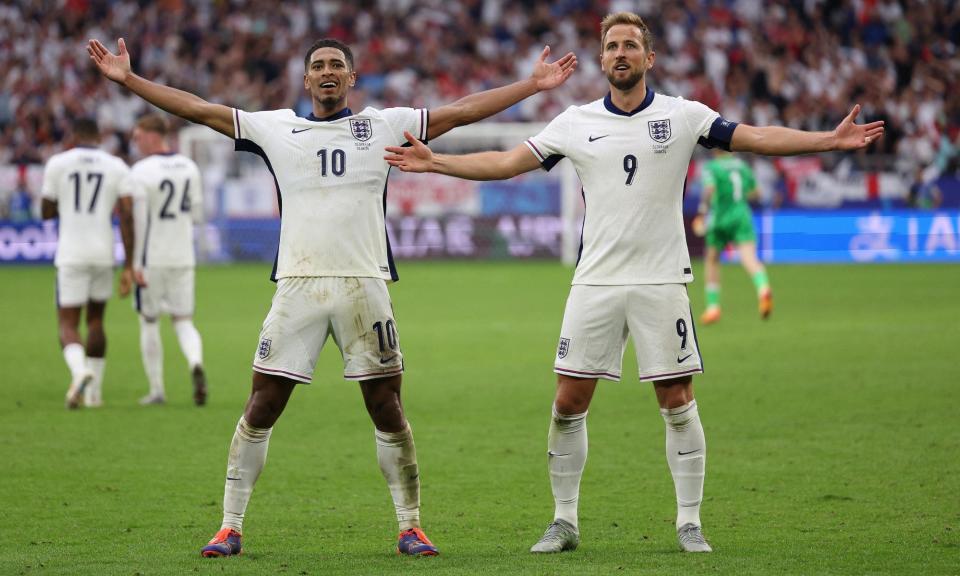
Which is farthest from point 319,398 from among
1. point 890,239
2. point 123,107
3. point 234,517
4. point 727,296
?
point 123,107

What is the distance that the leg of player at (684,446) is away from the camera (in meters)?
6.21

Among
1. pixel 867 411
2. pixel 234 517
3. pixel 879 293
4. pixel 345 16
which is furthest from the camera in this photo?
pixel 345 16

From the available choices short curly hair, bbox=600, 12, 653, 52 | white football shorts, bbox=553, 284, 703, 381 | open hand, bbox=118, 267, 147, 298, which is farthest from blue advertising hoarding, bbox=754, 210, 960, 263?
white football shorts, bbox=553, 284, 703, 381

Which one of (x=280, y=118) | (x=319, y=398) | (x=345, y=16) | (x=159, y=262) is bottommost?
(x=319, y=398)

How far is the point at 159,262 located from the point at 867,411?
581cm

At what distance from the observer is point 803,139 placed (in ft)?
19.5

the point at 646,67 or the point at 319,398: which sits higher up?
the point at 646,67

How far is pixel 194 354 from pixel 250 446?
5.39 meters

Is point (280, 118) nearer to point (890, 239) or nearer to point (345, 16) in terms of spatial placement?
point (890, 239)

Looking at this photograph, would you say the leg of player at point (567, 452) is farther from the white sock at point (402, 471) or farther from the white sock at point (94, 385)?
the white sock at point (94, 385)

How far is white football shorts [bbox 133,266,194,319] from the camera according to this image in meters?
11.5

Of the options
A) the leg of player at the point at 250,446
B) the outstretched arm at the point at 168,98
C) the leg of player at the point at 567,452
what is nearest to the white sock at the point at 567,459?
the leg of player at the point at 567,452

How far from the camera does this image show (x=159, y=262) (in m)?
11.6

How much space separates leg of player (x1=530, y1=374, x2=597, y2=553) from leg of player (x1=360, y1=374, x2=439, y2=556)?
0.57 metres
